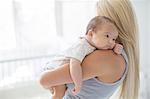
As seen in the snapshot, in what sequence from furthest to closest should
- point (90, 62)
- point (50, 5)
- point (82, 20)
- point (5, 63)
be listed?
point (82, 20)
point (50, 5)
point (5, 63)
point (90, 62)

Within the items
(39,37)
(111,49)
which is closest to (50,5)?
(39,37)

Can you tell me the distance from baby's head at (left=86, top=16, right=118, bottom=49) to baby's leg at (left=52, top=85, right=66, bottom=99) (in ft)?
0.74

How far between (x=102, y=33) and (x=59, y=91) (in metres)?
0.30

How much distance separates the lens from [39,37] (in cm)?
228

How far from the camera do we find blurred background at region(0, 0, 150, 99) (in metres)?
2.08

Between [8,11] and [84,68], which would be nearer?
[84,68]

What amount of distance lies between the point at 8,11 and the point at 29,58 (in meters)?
0.40

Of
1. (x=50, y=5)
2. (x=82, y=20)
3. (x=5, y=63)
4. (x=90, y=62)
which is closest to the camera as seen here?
(x=90, y=62)

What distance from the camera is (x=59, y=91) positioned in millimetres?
1130

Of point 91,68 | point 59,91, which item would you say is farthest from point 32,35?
point 91,68

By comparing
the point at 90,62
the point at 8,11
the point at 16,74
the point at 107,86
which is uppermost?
the point at 8,11

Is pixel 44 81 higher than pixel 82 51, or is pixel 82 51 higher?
pixel 82 51

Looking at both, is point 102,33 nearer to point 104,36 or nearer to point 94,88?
point 104,36

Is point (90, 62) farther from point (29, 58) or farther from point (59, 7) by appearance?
point (59, 7)
